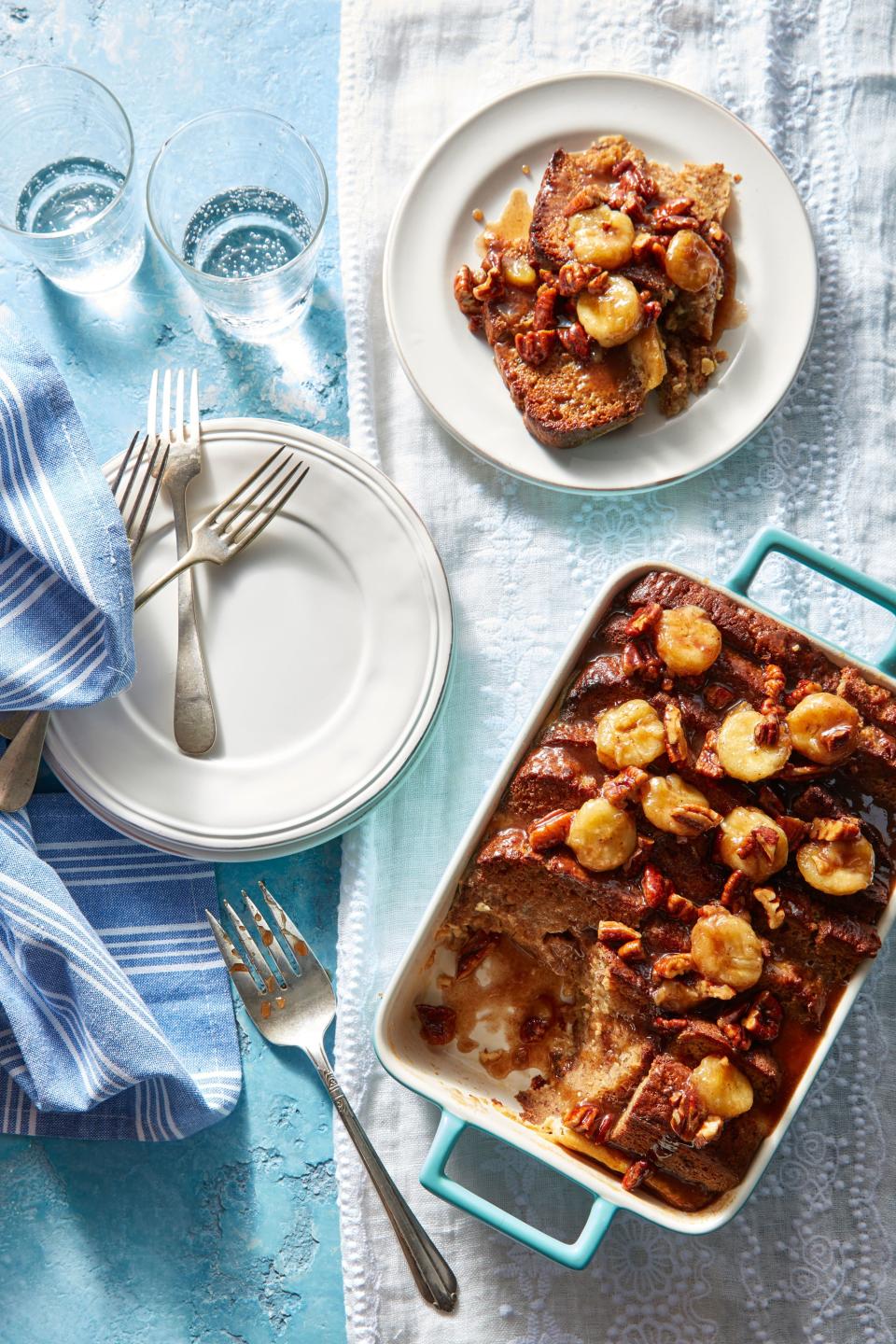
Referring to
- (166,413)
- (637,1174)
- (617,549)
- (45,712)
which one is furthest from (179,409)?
(637,1174)

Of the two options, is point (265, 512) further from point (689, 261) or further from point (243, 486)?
point (689, 261)

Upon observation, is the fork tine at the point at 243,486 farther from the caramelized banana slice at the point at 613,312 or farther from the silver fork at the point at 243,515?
the caramelized banana slice at the point at 613,312

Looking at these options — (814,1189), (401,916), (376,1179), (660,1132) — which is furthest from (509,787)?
(814,1189)

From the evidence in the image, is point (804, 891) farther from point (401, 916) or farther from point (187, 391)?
point (187, 391)

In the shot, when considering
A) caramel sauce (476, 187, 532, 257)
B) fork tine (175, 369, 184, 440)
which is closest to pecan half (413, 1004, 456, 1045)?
fork tine (175, 369, 184, 440)

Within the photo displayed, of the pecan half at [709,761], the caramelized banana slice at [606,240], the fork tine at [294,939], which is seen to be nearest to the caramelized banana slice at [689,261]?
the caramelized banana slice at [606,240]

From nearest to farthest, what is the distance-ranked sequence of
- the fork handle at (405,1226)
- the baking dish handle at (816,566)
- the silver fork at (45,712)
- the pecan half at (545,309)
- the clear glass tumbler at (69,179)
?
the baking dish handle at (816,566)
the fork handle at (405,1226)
the silver fork at (45,712)
the pecan half at (545,309)
the clear glass tumbler at (69,179)

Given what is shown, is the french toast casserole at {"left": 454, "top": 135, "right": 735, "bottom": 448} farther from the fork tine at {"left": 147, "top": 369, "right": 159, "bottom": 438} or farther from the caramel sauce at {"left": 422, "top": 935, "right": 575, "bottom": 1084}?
the caramel sauce at {"left": 422, "top": 935, "right": 575, "bottom": 1084}
